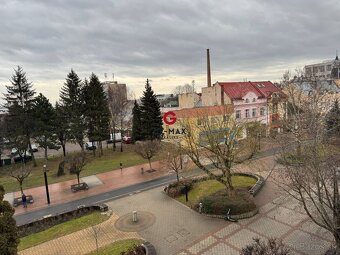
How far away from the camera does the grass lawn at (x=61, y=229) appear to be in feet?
50.6

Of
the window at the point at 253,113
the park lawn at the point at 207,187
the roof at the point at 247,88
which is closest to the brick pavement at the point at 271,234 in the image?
the park lawn at the point at 207,187

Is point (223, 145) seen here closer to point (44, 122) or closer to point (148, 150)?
point (148, 150)

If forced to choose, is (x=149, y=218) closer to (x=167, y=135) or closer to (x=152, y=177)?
(x=152, y=177)

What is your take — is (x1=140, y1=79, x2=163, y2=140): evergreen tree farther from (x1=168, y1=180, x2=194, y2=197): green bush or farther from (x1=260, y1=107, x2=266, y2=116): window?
(x1=168, y1=180, x2=194, y2=197): green bush

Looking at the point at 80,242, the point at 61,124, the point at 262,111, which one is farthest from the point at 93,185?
the point at 262,111

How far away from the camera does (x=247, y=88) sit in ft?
141

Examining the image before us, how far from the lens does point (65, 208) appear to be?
2095cm

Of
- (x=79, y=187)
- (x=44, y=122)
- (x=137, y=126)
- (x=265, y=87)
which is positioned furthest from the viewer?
(x=265, y=87)

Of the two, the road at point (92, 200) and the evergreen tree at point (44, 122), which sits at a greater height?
the evergreen tree at point (44, 122)

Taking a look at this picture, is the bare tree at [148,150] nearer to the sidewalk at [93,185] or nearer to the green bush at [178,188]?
the sidewalk at [93,185]

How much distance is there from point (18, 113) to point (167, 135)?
21.2 m

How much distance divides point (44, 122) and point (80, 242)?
27431 mm

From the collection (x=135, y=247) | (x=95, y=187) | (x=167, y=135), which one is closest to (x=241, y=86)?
(x=167, y=135)

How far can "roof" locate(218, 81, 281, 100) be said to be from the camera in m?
40.7
